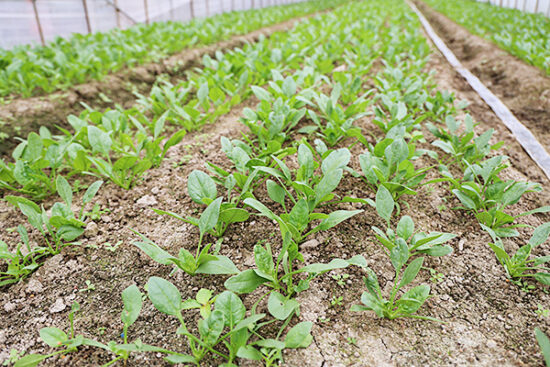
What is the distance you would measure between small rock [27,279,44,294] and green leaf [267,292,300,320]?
3.37 feet

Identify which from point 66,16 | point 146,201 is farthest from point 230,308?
point 66,16

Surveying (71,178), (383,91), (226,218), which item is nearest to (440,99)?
(383,91)

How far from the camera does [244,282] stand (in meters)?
1.24

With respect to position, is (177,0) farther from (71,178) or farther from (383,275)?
(383,275)

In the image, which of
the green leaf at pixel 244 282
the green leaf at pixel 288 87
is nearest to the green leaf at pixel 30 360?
the green leaf at pixel 244 282

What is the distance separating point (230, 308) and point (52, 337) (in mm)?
599

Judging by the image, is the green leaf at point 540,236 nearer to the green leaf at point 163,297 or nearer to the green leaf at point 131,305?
the green leaf at point 163,297

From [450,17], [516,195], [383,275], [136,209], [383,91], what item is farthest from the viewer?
[450,17]

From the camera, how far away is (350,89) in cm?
309

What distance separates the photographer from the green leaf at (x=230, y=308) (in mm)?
1144

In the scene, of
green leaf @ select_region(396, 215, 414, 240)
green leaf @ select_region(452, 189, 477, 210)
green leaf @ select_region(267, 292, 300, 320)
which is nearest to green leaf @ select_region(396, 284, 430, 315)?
green leaf @ select_region(396, 215, 414, 240)

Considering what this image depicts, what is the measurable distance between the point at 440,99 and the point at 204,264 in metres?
2.51

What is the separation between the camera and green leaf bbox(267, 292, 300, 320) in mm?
1165

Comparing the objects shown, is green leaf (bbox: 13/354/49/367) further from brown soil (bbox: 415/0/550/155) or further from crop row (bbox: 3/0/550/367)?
brown soil (bbox: 415/0/550/155)
